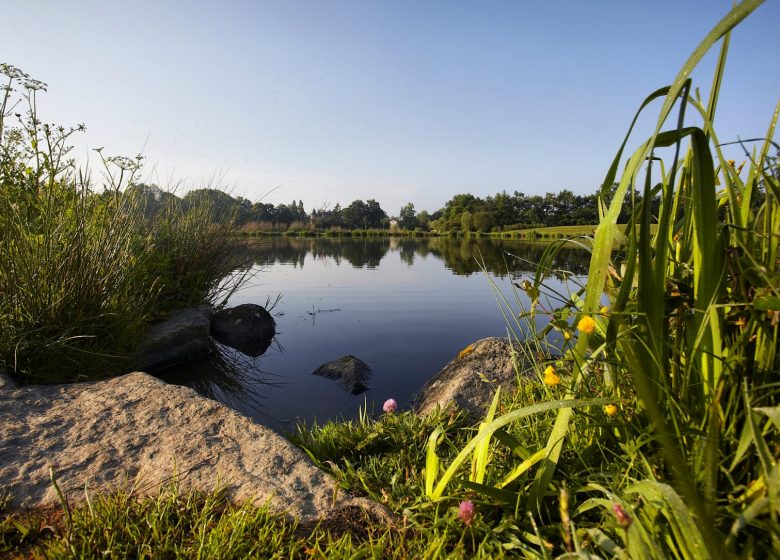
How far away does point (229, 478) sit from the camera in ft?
5.77

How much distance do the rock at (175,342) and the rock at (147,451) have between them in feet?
6.40

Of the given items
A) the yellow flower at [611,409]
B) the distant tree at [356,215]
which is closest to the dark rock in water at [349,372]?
the yellow flower at [611,409]

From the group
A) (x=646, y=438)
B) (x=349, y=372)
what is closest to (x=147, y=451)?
(x=646, y=438)

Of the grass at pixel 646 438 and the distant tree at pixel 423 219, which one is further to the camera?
the distant tree at pixel 423 219

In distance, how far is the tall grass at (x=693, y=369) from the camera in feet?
3.31

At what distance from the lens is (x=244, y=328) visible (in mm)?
6305

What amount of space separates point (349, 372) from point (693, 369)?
3395mm

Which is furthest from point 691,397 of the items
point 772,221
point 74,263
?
point 74,263

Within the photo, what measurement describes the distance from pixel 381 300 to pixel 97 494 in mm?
7690

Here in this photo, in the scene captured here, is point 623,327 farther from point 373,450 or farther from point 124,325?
point 124,325

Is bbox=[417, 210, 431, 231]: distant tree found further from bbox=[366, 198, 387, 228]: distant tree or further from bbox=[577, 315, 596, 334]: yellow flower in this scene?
bbox=[577, 315, 596, 334]: yellow flower

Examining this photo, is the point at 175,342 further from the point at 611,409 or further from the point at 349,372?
the point at 611,409

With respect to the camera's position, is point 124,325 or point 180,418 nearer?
point 180,418

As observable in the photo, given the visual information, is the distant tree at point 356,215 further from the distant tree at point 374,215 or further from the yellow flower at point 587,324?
the yellow flower at point 587,324
